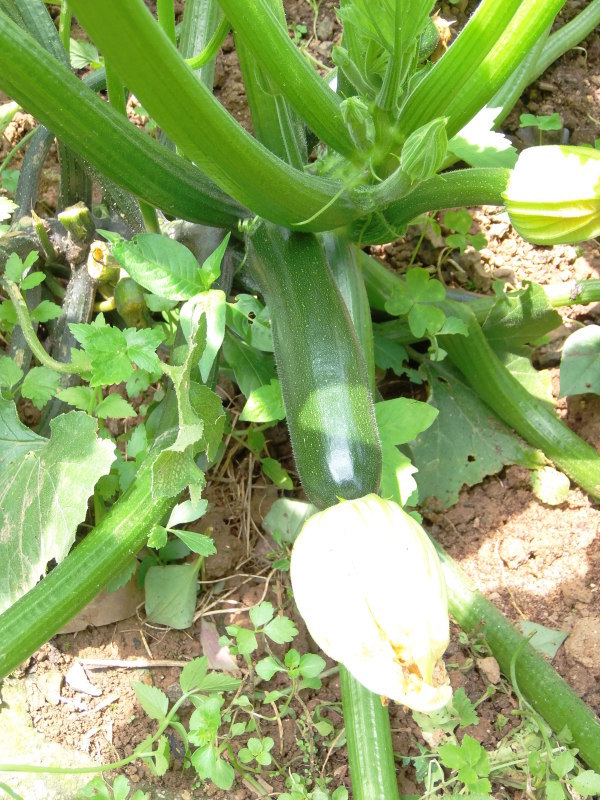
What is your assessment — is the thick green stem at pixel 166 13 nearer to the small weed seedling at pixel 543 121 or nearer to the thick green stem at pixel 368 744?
the small weed seedling at pixel 543 121

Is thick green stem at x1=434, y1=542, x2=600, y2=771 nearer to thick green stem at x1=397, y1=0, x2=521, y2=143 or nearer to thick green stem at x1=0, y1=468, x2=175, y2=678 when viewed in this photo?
thick green stem at x1=0, y1=468, x2=175, y2=678

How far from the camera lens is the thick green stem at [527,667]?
1544 millimetres

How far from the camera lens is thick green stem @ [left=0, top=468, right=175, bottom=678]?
1258 millimetres

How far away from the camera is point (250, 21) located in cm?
114

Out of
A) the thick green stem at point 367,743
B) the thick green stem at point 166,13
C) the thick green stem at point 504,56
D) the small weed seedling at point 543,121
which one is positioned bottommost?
the thick green stem at point 367,743

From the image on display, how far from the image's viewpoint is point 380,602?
1034mm

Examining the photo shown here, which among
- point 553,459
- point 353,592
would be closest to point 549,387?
point 553,459

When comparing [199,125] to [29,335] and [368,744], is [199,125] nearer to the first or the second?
[29,335]

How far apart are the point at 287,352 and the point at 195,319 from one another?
18cm

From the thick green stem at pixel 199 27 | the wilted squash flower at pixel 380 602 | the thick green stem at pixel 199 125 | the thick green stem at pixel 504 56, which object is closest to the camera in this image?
the thick green stem at pixel 199 125

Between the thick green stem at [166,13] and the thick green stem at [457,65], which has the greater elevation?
the thick green stem at [166,13]

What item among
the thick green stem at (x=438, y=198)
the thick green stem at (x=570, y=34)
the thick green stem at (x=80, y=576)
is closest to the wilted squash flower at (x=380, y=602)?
the thick green stem at (x=80, y=576)

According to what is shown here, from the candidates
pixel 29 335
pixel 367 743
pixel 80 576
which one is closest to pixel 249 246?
pixel 29 335

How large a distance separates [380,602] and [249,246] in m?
0.85
